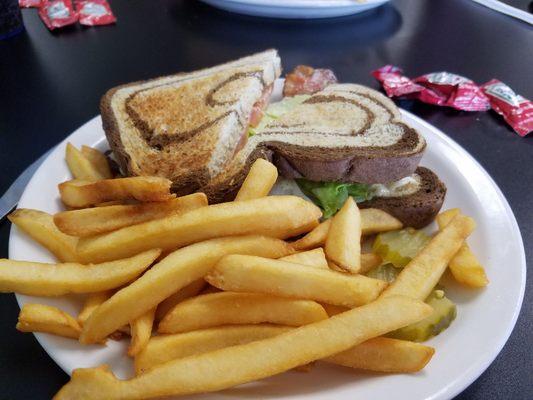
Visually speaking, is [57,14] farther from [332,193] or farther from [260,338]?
[260,338]

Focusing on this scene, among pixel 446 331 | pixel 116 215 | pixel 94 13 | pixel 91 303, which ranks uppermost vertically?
pixel 94 13

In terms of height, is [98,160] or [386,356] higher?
[98,160]

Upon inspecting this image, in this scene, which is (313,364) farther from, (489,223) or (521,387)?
(489,223)

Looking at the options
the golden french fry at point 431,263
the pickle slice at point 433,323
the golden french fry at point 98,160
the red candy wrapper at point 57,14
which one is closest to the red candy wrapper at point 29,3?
the red candy wrapper at point 57,14

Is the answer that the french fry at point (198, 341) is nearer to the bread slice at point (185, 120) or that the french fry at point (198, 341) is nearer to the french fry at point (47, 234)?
the french fry at point (47, 234)

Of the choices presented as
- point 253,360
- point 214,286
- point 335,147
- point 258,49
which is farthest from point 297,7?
point 253,360

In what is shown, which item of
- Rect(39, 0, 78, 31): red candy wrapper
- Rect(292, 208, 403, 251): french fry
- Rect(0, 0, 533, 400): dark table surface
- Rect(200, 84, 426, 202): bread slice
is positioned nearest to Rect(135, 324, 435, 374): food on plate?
Rect(292, 208, 403, 251): french fry

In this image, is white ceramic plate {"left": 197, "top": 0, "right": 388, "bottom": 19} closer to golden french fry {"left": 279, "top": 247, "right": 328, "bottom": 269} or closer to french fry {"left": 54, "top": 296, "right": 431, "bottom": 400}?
golden french fry {"left": 279, "top": 247, "right": 328, "bottom": 269}
